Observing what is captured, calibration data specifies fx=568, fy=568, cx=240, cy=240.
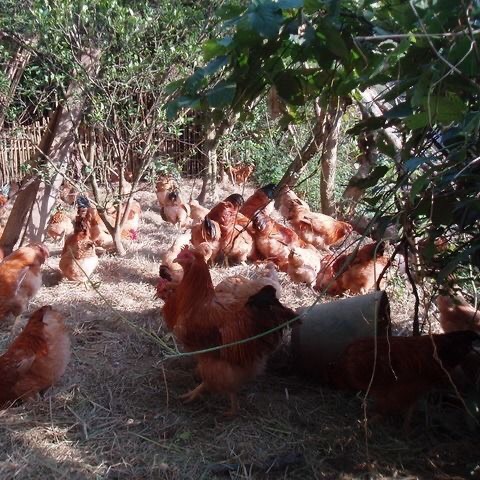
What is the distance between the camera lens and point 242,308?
3.61 m

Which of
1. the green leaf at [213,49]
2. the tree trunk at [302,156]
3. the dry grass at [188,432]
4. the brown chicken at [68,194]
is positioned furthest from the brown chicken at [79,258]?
the green leaf at [213,49]

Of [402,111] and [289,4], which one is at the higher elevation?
[289,4]

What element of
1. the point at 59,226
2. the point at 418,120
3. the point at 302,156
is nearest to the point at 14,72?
the point at 59,226

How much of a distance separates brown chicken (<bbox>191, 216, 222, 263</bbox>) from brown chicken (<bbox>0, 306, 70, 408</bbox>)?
8.63 ft

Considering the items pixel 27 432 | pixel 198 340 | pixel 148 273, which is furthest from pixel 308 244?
pixel 27 432

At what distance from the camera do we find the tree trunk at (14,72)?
276 inches

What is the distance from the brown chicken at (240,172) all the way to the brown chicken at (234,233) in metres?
5.44

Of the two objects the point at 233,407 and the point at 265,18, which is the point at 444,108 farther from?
the point at 233,407

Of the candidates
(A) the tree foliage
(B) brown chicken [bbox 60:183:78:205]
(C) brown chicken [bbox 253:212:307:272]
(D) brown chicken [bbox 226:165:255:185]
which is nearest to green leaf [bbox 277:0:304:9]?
(A) the tree foliage

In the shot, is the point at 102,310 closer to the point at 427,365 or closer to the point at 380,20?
the point at 427,365

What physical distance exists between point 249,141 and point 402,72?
7.56 meters

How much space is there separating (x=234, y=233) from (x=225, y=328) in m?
3.15

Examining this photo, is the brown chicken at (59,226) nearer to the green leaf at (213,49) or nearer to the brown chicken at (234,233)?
the brown chicken at (234,233)

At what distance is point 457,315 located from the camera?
427cm
